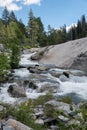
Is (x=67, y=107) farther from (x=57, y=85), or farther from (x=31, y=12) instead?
(x=31, y=12)

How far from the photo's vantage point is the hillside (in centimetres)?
3089

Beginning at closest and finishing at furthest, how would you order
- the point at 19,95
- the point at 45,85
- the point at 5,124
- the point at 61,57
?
the point at 5,124
the point at 19,95
the point at 45,85
the point at 61,57

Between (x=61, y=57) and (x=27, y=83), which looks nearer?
(x=27, y=83)

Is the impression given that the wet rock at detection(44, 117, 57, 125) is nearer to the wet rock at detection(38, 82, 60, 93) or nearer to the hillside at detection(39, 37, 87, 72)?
the wet rock at detection(38, 82, 60, 93)

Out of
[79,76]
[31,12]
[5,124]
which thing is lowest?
[79,76]

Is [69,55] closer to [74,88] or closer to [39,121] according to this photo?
[74,88]

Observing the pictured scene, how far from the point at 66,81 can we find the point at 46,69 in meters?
5.45

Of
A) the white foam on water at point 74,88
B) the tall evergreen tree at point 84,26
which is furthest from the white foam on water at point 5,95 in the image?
the tall evergreen tree at point 84,26

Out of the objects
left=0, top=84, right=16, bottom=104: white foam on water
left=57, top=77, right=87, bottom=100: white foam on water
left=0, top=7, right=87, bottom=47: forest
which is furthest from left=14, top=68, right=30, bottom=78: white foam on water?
left=0, top=7, right=87, bottom=47: forest

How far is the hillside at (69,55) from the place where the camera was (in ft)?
101

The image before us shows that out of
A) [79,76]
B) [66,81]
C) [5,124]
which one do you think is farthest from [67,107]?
[79,76]

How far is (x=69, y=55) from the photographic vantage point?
34.3 m

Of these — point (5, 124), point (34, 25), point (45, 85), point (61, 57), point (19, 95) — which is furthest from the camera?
point (34, 25)

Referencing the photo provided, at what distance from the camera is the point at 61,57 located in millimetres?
35406
